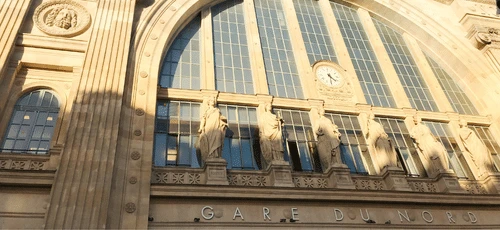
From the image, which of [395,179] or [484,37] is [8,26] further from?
[484,37]

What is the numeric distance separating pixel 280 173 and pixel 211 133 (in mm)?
2896

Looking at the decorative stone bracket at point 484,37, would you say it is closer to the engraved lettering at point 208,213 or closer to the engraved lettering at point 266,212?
the engraved lettering at point 266,212

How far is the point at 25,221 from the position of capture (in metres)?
11.4

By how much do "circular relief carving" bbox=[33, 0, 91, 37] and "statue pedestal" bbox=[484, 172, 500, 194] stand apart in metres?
17.7

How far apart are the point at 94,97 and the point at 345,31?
15005mm

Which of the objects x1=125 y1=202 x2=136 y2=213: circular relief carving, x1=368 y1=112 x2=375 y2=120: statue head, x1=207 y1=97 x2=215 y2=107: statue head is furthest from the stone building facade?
x1=368 y1=112 x2=375 y2=120: statue head

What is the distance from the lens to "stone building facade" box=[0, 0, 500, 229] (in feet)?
41.4

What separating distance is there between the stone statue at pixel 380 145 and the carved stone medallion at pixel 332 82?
6.98ft

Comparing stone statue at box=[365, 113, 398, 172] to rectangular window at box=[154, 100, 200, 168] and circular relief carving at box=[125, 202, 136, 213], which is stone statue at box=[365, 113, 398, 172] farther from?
circular relief carving at box=[125, 202, 136, 213]

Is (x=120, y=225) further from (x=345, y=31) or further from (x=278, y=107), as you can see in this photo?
(x=345, y=31)

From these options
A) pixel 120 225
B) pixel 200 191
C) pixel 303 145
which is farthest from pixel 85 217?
pixel 303 145

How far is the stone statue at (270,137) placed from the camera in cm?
1509

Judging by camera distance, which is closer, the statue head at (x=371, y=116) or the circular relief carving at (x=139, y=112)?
the circular relief carving at (x=139, y=112)

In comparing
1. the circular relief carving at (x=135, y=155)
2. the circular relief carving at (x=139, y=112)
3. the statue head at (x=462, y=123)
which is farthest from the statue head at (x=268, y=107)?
the statue head at (x=462, y=123)
